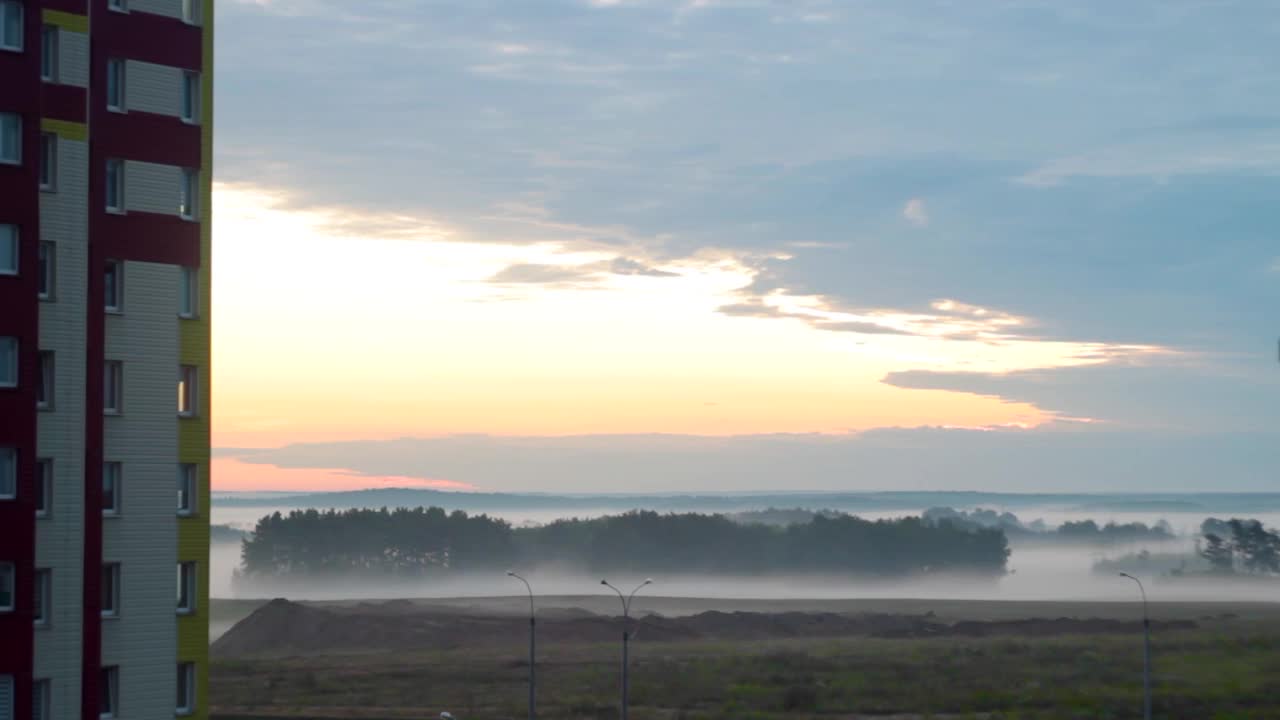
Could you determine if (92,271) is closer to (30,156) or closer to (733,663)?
(30,156)

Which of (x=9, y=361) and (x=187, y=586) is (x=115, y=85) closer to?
(x=9, y=361)

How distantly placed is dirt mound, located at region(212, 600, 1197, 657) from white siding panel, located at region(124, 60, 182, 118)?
93.6 m

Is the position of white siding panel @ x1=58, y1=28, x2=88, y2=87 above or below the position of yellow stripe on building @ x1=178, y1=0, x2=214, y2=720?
above

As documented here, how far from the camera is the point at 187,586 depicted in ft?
170

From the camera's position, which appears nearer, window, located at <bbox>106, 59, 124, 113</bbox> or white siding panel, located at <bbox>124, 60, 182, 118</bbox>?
window, located at <bbox>106, 59, 124, 113</bbox>

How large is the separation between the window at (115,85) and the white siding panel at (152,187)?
2.04 meters

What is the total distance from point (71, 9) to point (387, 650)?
9775cm

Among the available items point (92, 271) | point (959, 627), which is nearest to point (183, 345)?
point (92, 271)

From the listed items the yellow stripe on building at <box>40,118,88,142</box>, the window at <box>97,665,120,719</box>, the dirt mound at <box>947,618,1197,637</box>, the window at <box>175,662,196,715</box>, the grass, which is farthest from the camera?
the dirt mound at <box>947,618,1197,637</box>

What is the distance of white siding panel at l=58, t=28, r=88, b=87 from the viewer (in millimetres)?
47312

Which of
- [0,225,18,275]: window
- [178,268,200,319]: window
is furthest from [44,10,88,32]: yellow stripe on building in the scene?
[178,268,200,319]: window

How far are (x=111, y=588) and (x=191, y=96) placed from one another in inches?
709

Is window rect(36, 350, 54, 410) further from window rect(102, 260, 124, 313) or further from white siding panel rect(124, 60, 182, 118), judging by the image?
white siding panel rect(124, 60, 182, 118)

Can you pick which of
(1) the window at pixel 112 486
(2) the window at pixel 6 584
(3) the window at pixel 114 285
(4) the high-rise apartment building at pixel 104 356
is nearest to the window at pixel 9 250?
(4) the high-rise apartment building at pixel 104 356
